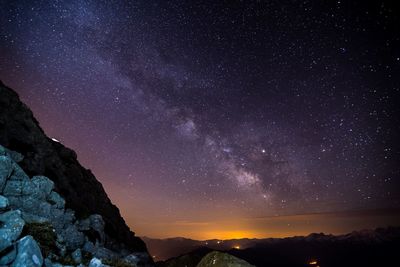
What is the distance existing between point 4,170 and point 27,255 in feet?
57.1

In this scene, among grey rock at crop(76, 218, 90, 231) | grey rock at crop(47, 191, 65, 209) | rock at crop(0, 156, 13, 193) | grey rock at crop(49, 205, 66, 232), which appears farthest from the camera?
grey rock at crop(76, 218, 90, 231)

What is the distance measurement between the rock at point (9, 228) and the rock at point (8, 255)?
18 cm

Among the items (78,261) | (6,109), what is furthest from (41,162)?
(78,261)

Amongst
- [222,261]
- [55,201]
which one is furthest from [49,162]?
[222,261]

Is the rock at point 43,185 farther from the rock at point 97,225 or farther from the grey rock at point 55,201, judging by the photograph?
the rock at point 97,225

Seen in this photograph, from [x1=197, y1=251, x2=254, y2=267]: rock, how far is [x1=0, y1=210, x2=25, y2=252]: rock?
10287mm

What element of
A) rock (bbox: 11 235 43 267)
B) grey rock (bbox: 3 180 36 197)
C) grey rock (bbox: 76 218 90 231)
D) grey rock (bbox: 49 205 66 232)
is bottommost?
rock (bbox: 11 235 43 267)

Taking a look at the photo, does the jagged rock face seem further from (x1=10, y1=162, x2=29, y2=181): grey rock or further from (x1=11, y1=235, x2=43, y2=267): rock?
(x1=11, y1=235, x2=43, y2=267): rock

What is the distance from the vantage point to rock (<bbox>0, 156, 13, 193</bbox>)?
2634 cm

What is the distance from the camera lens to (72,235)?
102 ft

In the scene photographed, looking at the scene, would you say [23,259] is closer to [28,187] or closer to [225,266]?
[225,266]

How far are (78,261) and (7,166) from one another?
13414 mm

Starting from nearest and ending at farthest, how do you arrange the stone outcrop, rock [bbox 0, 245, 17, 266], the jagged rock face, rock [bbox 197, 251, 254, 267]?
rock [bbox 0, 245, 17, 266], the stone outcrop, rock [bbox 197, 251, 254, 267], the jagged rock face

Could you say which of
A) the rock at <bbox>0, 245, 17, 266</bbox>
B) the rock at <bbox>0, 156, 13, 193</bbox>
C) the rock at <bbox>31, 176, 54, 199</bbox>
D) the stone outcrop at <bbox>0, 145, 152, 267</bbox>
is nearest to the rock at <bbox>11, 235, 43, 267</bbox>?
the stone outcrop at <bbox>0, 145, 152, 267</bbox>
